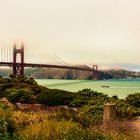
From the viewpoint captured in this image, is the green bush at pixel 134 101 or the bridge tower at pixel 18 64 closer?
the green bush at pixel 134 101

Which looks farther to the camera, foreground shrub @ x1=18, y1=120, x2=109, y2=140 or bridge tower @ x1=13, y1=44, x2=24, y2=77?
bridge tower @ x1=13, y1=44, x2=24, y2=77

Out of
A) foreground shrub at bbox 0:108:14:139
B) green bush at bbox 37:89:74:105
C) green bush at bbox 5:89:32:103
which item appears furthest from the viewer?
green bush at bbox 5:89:32:103

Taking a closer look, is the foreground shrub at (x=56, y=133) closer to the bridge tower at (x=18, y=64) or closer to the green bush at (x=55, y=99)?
the green bush at (x=55, y=99)

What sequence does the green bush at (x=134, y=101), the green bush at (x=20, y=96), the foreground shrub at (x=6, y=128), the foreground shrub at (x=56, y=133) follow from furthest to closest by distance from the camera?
the green bush at (x=20, y=96), the green bush at (x=134, y=101), the foreground shrub at (x=6, y=128), the foreground shrub at (x=56, y=133)

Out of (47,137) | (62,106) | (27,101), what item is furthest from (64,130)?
(27,101)

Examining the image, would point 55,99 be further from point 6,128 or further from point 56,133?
point 56,133

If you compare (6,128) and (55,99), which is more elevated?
(55,99)

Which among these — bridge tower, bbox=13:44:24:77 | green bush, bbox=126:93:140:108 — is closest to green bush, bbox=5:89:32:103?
green bush, bbox=126:93:140:108

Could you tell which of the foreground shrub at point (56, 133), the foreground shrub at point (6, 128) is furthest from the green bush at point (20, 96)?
the foreground shrub at point (56, 133)

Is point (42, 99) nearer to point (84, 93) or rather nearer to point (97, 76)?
point (84, 93)

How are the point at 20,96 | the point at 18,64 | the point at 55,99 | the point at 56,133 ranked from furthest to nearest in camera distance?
the point at 18,64 < the point at 20,96 < the point at 55,99 < the point at 56,133

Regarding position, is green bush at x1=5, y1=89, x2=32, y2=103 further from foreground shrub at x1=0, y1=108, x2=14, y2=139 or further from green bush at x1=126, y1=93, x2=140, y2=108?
foreground shrub at x1=0, y1=108, x2=14, y2=139

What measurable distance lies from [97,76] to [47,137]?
6389 inches

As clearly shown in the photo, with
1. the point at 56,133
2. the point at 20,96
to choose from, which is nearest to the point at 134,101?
the point at 20,96
